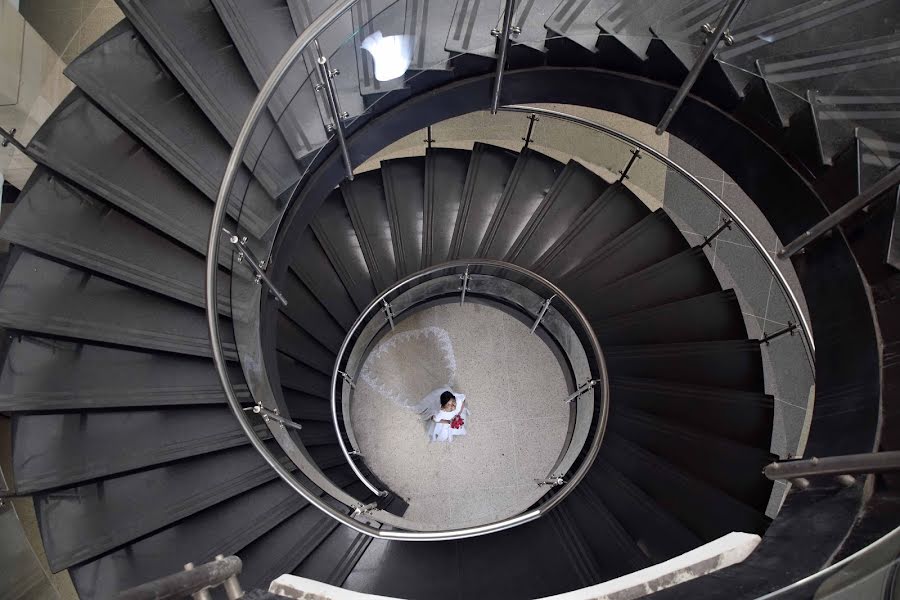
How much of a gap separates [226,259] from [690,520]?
4.34 metres

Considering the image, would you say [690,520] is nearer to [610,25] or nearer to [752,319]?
[752,319]

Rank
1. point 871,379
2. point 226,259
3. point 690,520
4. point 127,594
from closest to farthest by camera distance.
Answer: point 127,594
point 871,379
point 226,259
point 690,520

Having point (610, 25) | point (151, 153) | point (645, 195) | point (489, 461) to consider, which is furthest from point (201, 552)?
point (645, 195)

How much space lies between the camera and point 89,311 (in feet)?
12.7

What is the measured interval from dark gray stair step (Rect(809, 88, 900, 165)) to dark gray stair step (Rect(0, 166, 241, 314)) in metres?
4.22

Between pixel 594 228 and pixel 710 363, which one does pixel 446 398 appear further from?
pixel 710 363

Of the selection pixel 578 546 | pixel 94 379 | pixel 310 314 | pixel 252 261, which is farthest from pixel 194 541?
pixel 578 546

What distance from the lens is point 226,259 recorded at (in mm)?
3779

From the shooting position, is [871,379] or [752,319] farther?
[752,319]

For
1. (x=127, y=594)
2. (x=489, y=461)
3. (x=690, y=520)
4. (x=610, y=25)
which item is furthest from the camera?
(x=489, y=461)

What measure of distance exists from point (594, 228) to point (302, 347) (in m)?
3.40

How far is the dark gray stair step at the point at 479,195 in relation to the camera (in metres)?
6.36

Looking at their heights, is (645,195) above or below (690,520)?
above

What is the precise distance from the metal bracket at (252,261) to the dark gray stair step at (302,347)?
4.58ft
